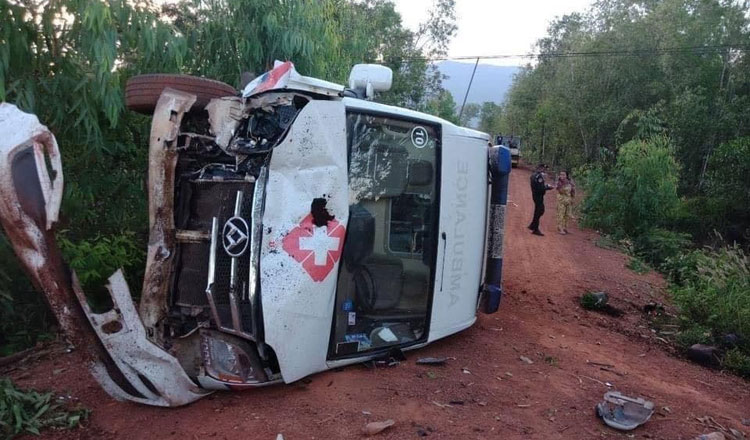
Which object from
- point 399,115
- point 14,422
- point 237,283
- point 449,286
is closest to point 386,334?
point 449,286

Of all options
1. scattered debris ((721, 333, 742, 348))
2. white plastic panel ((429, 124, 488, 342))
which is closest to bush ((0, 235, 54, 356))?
white plastic panel ((429, 124, 488, 342))

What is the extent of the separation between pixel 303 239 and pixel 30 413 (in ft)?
6.37

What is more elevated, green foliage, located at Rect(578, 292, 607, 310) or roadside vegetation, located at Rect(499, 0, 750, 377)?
roadside vegetation, located at Rect(499, 0, 750, 377)

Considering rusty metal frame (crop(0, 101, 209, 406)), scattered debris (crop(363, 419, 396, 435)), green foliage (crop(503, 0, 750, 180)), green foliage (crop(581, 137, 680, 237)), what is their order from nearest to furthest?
rusty metal frame (crop(0, 101, 209, 406)), scattered debris (crop(363, 419, 396, 435)), green foliage (crop(581, 137, 680, 237)), green foliage (crop(503, 0, 750, 180))

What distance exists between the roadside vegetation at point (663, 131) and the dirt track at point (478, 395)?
95.2 inches

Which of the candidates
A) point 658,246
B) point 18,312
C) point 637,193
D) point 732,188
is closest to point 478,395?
point 18,312

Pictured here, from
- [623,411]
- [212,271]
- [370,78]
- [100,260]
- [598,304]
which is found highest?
[370,78]

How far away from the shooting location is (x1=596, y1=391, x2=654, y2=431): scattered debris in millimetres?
3772

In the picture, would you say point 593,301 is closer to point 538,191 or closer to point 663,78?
point 538,191

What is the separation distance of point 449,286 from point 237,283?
183 cm

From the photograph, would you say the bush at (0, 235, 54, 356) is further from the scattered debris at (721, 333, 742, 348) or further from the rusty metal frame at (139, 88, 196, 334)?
the scattered debris at (721, 333, 742, 348)

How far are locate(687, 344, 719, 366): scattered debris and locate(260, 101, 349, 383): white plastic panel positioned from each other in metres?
4.48

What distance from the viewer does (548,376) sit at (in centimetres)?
454

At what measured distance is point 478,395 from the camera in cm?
400
